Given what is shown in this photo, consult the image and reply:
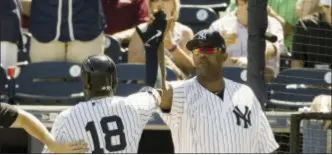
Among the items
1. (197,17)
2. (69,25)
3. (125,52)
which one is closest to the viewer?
(69,25)

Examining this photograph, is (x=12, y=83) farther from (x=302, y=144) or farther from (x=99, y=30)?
(x=302, y=144)

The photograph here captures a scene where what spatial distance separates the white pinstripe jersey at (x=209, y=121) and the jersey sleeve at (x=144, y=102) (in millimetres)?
386

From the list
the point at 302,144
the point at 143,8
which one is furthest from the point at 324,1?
the point at 302,144

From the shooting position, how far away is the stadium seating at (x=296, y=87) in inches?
327

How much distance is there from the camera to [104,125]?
5.02 metres

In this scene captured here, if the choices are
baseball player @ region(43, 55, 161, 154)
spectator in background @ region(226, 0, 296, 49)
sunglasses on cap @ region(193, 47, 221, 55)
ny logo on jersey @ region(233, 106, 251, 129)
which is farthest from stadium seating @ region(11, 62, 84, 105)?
baseball player @ region(43, 55, 161, 154)


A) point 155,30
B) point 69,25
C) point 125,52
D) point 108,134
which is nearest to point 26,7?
point 69,25

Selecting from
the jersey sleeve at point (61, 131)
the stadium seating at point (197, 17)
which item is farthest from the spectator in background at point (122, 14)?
the jersey sleeve at point (61, 131)

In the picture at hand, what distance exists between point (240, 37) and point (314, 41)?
2.01ft

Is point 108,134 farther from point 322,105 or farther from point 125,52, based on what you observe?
point 125,52

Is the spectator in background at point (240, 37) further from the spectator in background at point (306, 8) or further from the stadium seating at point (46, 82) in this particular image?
the stadium seating at point (46, 82)

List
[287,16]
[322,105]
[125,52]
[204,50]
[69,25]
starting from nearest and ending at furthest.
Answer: [204,50], [322,105], [69,25], [125,52], [287,16]

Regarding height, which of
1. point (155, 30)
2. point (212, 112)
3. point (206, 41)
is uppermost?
point (155, 30)

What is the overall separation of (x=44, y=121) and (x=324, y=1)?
2.94m
